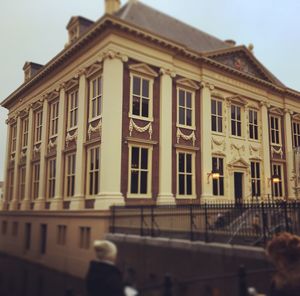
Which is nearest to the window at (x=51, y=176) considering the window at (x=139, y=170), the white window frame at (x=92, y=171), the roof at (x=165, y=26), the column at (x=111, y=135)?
the white window frame at (x=92, y=171)

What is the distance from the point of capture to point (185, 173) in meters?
21.5

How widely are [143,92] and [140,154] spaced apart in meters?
3.67

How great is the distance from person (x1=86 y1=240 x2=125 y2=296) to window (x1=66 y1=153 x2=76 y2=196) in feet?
56.3

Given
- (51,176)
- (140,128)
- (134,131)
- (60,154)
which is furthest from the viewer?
(51,176)

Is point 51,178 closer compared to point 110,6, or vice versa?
point 110,6

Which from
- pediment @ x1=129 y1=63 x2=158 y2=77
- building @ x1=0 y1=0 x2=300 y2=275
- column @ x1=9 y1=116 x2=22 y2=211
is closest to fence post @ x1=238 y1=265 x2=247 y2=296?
building @ x1=0 y1=0 x2=300 y2=275

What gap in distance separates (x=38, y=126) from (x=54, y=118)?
3186mm

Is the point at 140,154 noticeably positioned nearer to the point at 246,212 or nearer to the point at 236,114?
the point at 246,212

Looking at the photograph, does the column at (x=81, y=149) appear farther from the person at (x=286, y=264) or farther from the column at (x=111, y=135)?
the person at (x=286, y=264)

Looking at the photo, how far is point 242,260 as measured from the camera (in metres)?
10.5

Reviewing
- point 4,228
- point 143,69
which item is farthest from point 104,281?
point 4,228

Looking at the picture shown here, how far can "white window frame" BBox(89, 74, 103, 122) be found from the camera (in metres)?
19.8

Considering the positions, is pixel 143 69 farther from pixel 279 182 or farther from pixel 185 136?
pixel 279 182

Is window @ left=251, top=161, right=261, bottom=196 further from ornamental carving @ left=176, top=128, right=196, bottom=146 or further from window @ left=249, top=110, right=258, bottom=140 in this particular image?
ornamental carving @ left=176, top=128, right=196, bottom=146
